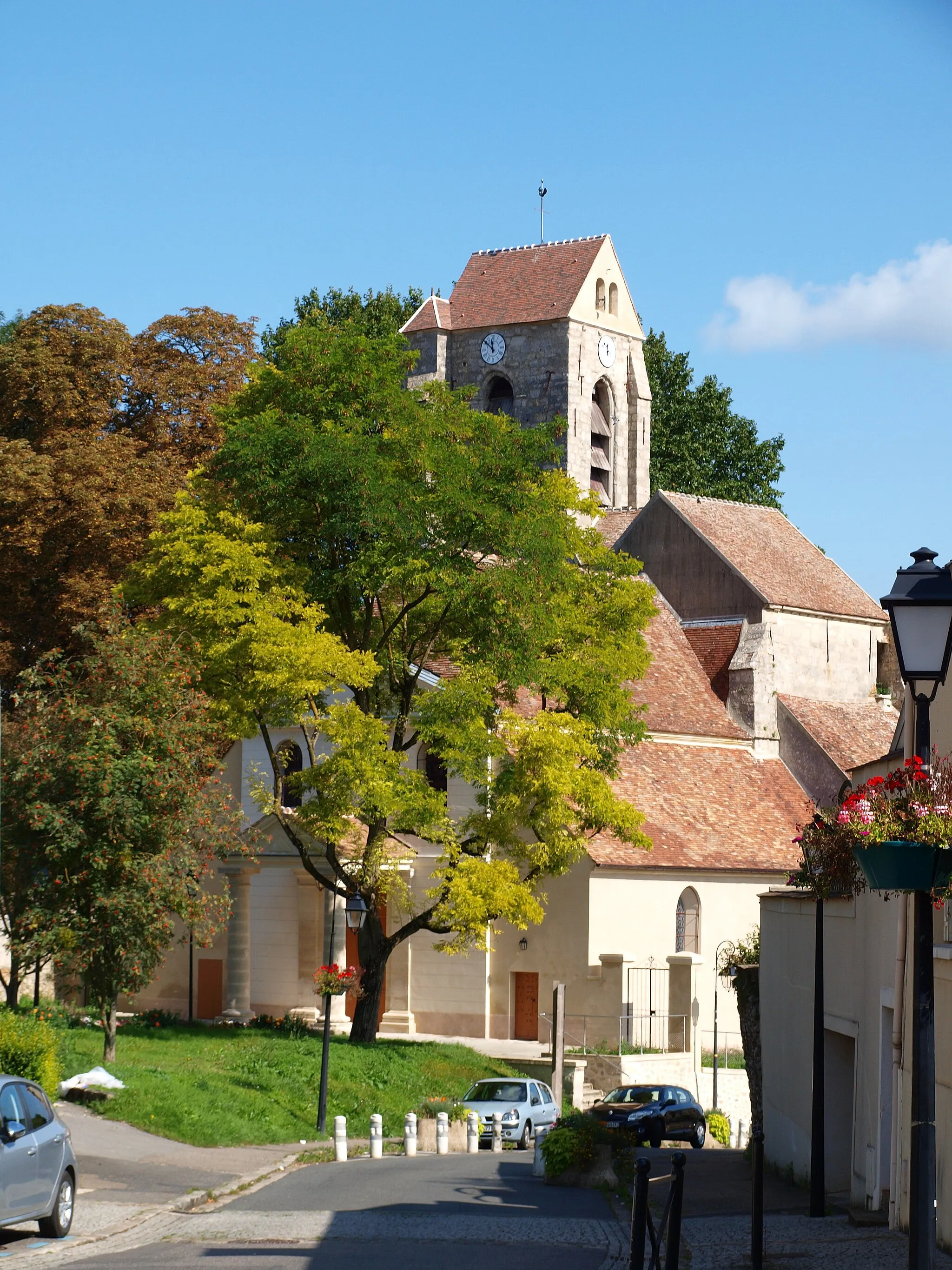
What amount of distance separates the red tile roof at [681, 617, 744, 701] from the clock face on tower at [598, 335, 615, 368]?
27003 millimetres

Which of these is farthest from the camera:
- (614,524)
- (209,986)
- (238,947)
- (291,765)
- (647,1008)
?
(614,524)

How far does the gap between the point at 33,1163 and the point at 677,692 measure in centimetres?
3498

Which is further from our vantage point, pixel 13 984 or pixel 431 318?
pixel 431 318

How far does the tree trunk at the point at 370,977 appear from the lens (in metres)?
33.5

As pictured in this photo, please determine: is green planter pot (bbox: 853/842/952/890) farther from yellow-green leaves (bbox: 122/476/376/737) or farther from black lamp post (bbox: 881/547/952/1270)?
yellow-green leaves (bbox: 122/476/376/737)

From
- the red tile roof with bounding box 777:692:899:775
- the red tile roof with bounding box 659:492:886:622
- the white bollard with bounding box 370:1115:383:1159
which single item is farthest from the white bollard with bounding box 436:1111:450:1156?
the red tile roof with bounding box 659:492:886:622

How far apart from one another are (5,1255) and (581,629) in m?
21.8

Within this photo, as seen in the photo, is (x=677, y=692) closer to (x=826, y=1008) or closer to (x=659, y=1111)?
(x=659, y=1111)

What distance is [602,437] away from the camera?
249 feet

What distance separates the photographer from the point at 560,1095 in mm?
34125

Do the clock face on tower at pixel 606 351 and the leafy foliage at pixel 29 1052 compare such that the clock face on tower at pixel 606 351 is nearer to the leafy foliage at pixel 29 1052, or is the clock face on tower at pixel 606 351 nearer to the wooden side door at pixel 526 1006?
the wooden side door at pixel 526 1006

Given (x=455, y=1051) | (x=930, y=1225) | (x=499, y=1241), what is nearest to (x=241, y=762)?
(x=455, y=1051)

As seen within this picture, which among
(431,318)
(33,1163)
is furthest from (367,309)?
(33,1163)

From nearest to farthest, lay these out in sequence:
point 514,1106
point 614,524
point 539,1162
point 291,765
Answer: point 539,1162
point 514,1106
point 291,765
point 614,524
